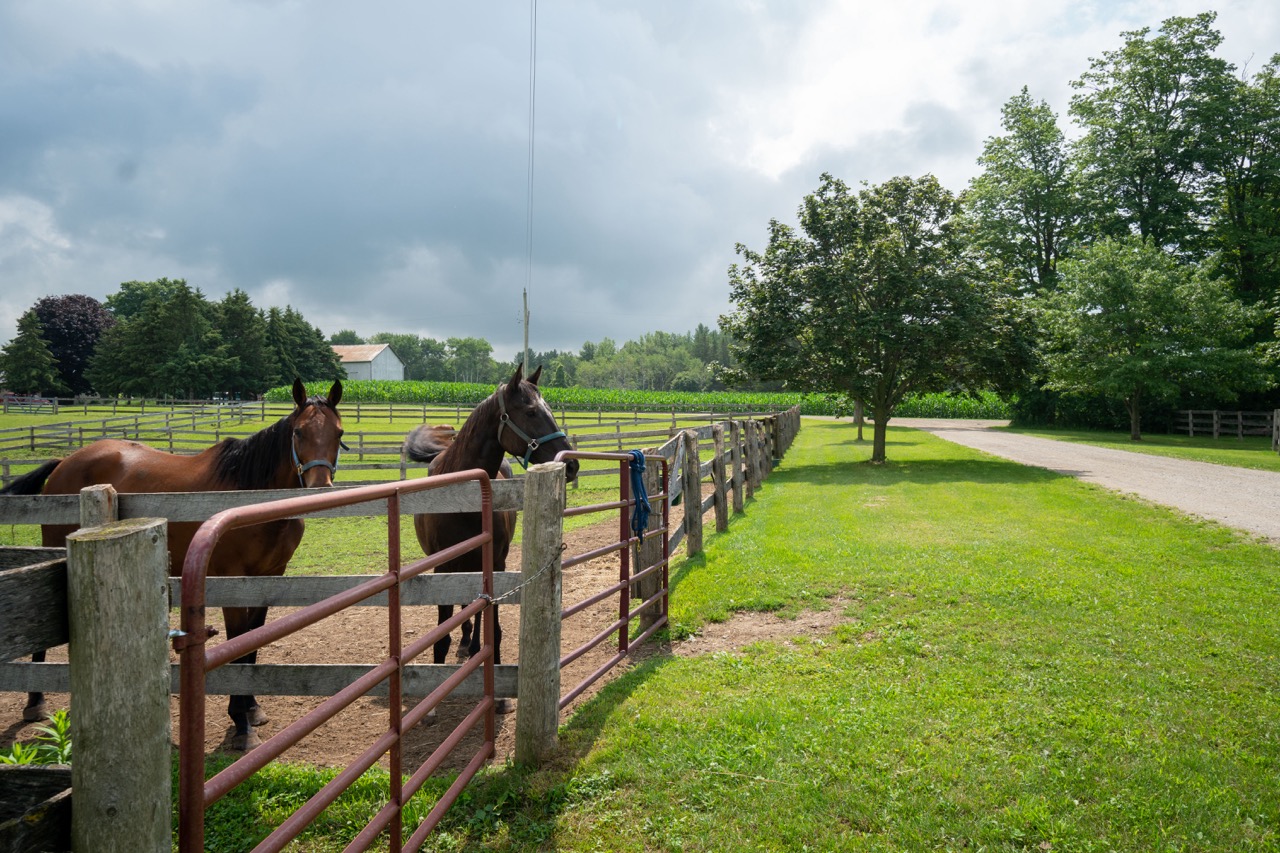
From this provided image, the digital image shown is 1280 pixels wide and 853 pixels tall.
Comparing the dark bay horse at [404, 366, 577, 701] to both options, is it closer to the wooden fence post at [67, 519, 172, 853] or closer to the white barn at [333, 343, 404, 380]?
the wooden fence post at [67, 519, 172, 853]

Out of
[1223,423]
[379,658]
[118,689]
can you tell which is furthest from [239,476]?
[1223,423]

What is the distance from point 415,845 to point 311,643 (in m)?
3.78

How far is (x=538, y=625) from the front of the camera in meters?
3.49

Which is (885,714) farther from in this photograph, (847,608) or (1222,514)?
(1222,514)

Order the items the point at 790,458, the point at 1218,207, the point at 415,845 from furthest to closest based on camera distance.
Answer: the point at 1218,207, the point at 790,458, the point at 415,845

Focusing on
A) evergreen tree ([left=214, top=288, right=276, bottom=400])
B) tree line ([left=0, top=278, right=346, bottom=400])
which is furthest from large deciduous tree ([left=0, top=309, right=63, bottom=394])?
evergreen tree ([left=214, top=288, right=276, bottom=400])

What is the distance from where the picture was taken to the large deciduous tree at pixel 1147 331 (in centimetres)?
2811

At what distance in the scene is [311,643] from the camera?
5824 millimetres

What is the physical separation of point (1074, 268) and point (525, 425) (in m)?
34.6

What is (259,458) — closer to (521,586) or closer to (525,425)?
(525,425)

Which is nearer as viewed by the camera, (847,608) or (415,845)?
(415,845)

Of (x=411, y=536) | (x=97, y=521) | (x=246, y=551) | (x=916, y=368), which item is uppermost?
(x=916, y=368)

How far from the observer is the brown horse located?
4.35 metres

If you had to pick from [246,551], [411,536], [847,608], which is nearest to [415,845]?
[246,551]
